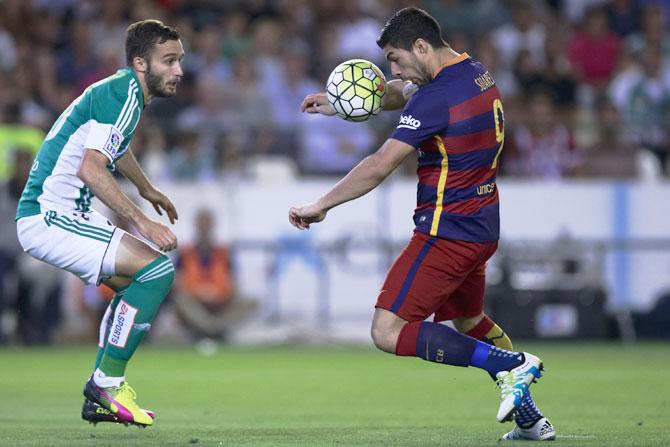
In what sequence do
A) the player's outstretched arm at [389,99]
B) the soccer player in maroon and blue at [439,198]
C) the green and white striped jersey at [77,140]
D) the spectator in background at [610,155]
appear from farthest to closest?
the spectator in background at [610,155], the player's outstretched arm at [389,99], the green and white striped jersey at [77,140], the soccer player in maroon and blue at [439,198]

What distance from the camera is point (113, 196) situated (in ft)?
24.5

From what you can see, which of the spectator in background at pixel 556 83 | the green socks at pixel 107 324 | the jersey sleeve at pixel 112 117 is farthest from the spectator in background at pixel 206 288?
the jersey sleeve at pixel 112 117

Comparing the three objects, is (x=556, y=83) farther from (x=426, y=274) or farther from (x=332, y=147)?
(x=426, y=274)

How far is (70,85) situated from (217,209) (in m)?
2.77

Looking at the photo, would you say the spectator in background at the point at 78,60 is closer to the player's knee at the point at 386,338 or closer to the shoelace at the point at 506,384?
the player's knee at the point at 386,338

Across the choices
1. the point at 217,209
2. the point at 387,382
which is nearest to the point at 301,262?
the point at 217,209

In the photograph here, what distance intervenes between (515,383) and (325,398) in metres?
3.36

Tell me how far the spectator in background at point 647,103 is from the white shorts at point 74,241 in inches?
451

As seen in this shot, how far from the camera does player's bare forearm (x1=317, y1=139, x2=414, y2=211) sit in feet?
23.6

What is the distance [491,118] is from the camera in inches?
293

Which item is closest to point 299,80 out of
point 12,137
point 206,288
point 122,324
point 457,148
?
point 206,288

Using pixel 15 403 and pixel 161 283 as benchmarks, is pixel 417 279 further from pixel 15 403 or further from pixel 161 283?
pixel 15 403

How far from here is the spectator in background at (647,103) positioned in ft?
58.7

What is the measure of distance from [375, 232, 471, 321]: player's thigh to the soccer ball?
0.98 m
